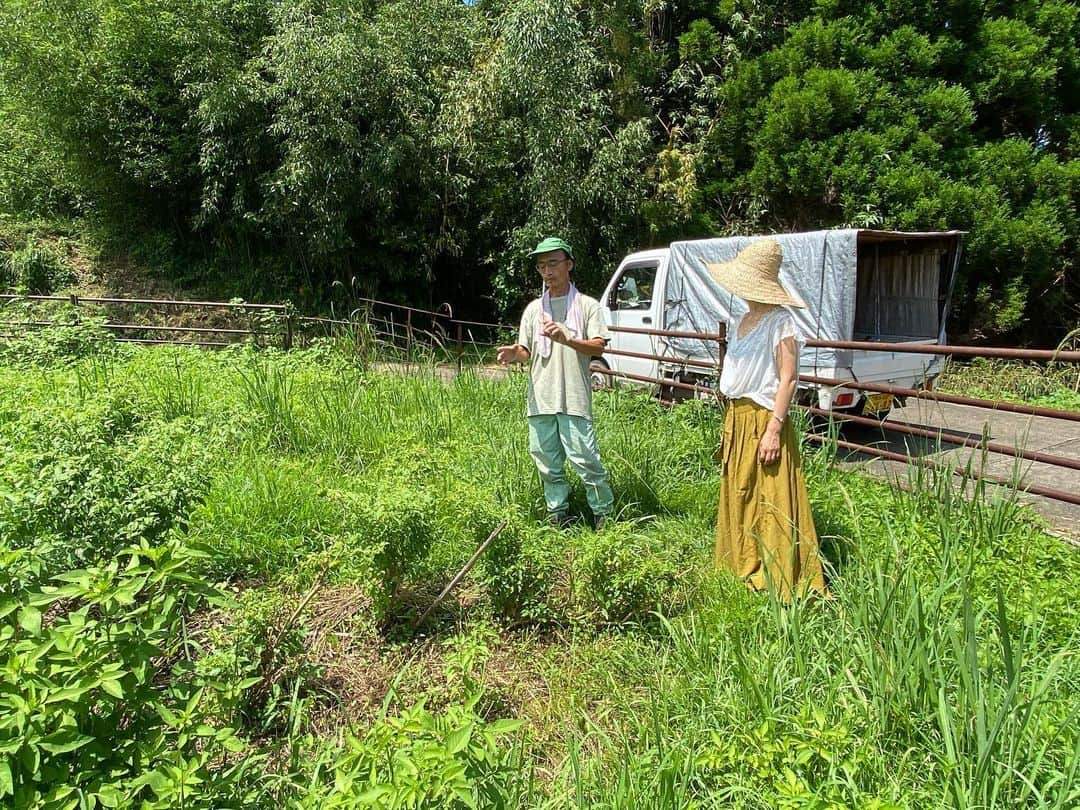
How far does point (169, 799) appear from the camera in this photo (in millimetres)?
1285

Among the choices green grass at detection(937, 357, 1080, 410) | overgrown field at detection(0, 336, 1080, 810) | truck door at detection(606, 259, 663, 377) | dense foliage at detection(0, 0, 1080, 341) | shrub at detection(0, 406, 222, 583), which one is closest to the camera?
overgrown field at detection(0, 336, 1080, 810)

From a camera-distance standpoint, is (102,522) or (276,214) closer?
(102,522)

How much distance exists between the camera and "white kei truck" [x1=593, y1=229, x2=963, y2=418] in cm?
585

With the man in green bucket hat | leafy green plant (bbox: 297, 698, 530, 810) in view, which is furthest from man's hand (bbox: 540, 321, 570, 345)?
leafy green plant (bbox: 297, 698, 530, 810)

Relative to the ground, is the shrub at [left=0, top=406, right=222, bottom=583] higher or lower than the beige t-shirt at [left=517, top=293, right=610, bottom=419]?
lower

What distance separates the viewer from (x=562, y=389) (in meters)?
3.26

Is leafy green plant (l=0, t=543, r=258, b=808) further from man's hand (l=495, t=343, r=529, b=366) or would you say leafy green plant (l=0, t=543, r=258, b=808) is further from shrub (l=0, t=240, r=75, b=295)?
shrub (l=0, t=240, r=75, b=295)

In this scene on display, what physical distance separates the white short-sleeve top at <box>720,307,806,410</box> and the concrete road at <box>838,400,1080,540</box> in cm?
103

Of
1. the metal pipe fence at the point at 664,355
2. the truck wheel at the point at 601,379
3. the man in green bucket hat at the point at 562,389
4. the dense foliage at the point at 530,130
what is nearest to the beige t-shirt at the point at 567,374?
the man in green bucket hat at the point at 562,389

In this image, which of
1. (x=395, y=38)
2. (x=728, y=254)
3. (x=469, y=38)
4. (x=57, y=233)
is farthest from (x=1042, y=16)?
(x=57, y=233)

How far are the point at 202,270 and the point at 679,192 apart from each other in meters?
9.53

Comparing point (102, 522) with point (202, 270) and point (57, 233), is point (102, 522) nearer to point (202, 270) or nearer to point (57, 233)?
point (202, 270)

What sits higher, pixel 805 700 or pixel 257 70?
pixel 257 70

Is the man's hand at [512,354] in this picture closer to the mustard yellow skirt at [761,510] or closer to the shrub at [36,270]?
the mustard yellow skirt at [761,510]
